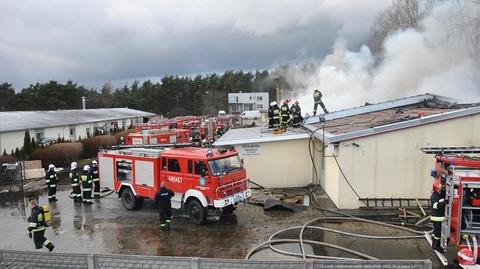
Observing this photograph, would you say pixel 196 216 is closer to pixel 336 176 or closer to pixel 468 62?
pixel 336 176

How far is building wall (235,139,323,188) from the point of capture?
52.0ft

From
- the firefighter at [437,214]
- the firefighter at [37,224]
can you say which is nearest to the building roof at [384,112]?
the firefighter at [437,214]

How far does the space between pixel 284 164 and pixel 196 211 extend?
5.23 meters

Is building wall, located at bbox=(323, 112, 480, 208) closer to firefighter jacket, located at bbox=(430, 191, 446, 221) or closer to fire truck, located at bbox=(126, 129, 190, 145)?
firefighter jacket, located at bbox=(430, 191, 446, 221)

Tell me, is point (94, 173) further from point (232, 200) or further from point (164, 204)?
point (232, 200)

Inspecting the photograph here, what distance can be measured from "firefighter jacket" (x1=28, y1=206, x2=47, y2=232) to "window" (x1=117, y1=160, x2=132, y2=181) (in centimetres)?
434

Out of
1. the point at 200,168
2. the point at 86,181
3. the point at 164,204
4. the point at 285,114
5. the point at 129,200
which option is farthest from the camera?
the point at 285,114

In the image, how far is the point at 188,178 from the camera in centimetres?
1178

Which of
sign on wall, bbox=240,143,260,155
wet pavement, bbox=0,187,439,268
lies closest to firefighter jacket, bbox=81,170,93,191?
wet pavement, bbox=0,187,439,268

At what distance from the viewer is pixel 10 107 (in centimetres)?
6656

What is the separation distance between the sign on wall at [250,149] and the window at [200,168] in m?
4.79

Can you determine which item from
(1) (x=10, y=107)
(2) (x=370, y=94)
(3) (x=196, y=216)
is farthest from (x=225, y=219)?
(1) (x=10, y=107)

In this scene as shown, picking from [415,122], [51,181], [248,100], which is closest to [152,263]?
[415,122]

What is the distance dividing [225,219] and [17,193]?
10.7m
